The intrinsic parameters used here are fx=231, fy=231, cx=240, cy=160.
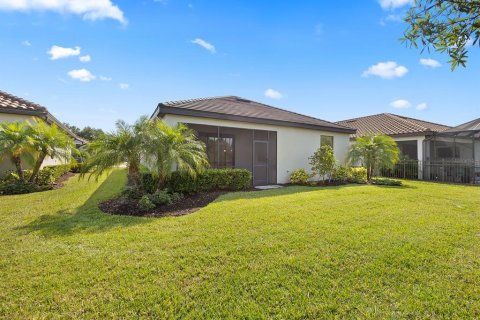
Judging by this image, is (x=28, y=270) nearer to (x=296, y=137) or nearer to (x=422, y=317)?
(x=422, y=317)

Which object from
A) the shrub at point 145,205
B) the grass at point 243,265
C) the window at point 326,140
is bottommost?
the grass at point 243,265

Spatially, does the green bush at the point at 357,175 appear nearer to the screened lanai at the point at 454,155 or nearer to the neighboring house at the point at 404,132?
the screened lanai at the point at 454,155

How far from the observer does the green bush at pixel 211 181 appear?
8359 millimetres

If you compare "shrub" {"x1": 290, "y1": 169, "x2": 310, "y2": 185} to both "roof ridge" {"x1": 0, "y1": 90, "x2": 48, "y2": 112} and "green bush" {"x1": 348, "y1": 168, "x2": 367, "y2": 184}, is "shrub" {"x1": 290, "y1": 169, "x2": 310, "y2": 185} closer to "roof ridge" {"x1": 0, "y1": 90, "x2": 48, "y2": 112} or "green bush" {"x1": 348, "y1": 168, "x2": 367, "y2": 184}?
"green bush" {"x1": 348, "y1": 168, "x2": 367, "y2": 184}

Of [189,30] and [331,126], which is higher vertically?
[189,30]

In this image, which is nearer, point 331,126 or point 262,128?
point 262,128

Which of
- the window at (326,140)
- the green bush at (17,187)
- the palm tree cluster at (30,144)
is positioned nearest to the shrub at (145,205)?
the palm tree cluster at (30,144)

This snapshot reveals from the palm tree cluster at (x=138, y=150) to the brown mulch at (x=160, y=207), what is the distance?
0.89 metres

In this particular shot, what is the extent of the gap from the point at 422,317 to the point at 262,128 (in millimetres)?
9708

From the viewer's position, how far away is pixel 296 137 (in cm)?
1259

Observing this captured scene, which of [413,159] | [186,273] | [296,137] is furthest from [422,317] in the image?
[413,159]

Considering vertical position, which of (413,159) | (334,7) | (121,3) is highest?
(334,7)

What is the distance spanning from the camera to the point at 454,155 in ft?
47.4

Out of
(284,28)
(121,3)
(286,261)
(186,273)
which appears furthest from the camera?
(284,28)
